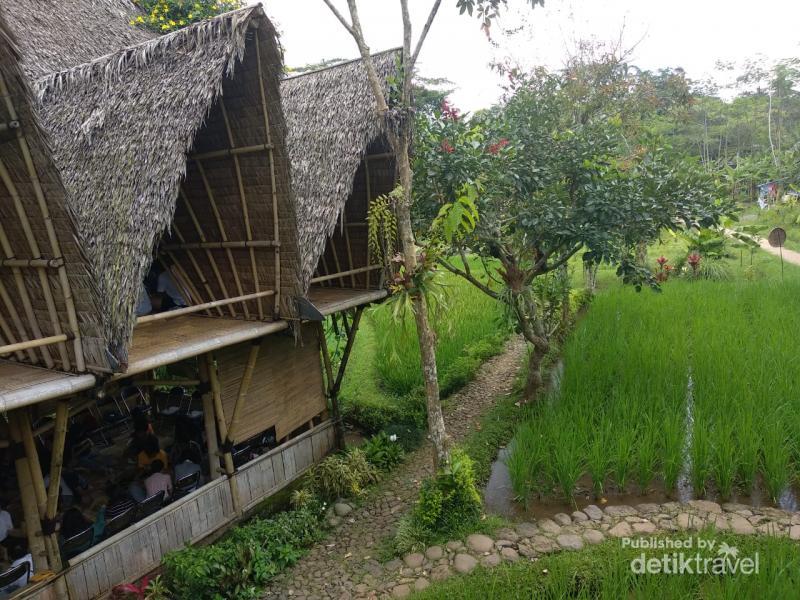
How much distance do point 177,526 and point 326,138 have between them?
3.63 metres

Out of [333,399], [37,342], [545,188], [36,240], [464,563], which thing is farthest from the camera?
[333,399]

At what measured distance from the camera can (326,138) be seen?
5031 millimetres

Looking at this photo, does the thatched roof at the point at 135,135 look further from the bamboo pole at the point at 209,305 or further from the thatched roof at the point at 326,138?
the thatched roof at the point at 326,138

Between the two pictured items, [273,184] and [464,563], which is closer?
[464,563]

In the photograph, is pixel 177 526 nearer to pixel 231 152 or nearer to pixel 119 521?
pixel 119 521

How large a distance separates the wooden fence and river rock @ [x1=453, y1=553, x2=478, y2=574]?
197 centimetres

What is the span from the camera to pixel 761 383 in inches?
202

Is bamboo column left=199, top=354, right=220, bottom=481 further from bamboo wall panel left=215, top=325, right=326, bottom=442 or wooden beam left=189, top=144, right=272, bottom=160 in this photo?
wooden beam left=189, top=144, right=272, bottom=160

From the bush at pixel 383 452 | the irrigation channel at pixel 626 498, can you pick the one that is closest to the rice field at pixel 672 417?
the irrigation channel at pixel 626 498

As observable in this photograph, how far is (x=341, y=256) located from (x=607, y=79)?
21.3ft

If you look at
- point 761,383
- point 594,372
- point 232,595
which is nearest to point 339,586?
point 232,595

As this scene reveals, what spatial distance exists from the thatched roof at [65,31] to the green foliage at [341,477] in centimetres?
499

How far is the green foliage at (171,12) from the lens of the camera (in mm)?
7996

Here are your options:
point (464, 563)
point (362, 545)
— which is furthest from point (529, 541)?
point (362, 545)
